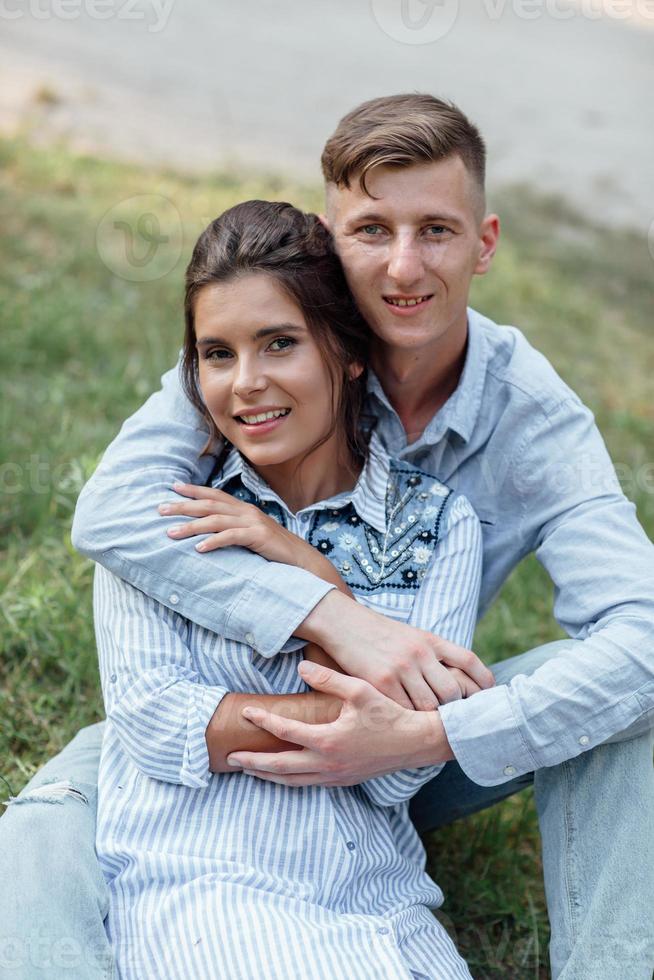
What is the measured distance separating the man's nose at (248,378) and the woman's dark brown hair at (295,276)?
5.8 inches

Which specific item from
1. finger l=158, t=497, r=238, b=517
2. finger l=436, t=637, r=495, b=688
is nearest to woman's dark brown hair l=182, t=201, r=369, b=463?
finger l=158, t=497, r=238, b=517

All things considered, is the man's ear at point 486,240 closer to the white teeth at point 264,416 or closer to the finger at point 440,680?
the white teeth at point 264,416

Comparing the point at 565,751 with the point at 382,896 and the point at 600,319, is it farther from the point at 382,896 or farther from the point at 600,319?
the point at 600,319

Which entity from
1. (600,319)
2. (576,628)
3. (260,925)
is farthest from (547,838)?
(600,319)

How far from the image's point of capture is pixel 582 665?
2.17 meters

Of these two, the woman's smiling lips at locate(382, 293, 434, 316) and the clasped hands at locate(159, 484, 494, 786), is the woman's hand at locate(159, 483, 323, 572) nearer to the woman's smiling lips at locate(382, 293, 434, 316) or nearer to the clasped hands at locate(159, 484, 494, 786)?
the clasped hands at locate(159, 484, 494, 786)

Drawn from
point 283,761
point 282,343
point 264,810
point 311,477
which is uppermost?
point 282,343

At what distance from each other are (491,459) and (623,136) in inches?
316

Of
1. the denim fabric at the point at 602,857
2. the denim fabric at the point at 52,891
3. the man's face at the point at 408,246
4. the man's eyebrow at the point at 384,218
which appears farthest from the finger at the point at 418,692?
the man's eyebrow at the point at 384,218

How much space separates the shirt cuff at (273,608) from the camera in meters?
2.18

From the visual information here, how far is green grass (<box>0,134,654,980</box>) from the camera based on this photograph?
2914 mm

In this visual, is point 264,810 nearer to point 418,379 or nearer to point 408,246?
point 418,379

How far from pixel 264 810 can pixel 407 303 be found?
1.10m

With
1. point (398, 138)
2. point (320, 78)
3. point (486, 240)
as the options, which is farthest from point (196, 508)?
point (320, 78)
